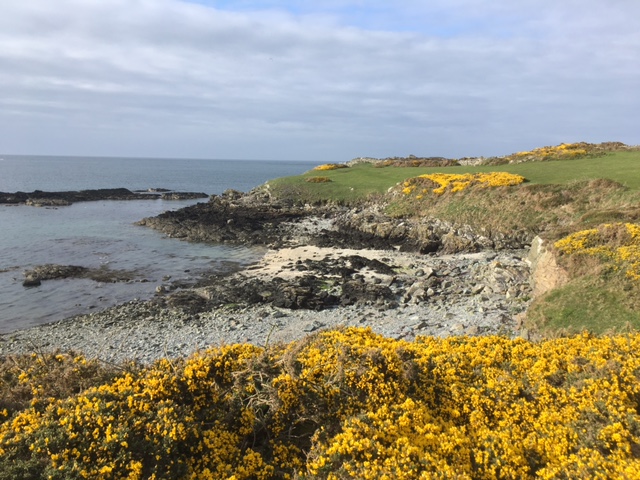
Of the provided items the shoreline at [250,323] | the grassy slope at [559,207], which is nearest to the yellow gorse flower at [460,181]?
the grassy slope at [559,207]

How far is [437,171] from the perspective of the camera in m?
56.5

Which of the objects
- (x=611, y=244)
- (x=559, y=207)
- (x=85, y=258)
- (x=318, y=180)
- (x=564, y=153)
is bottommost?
(x=85, y=258)

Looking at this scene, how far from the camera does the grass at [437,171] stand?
122 feet

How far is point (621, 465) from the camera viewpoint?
19.0 ft

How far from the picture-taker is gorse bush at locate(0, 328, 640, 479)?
621cm

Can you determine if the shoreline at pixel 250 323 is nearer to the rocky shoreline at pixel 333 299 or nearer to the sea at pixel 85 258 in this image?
the rocky shoreline at pixel 333 299

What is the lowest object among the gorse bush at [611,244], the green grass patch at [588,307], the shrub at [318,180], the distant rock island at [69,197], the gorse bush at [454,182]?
the green grass patch at [588,307]

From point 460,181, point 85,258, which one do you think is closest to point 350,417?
point 85,258

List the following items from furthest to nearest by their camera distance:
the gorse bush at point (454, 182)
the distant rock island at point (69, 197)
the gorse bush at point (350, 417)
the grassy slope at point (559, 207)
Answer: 1. the distant rock island at point (69, 197)
2. the gorse bush at point (454, 182)
3. the grassy slope at point (559, 207)
4. the gorse bush at point (350, 417)

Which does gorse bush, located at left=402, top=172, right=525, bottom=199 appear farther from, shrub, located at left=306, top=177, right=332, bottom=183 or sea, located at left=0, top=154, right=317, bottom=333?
sea, located at left=0, top=154, right=317, bottom=333

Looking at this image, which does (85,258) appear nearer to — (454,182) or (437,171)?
(454,182)

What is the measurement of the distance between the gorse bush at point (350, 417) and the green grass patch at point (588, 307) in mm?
6228

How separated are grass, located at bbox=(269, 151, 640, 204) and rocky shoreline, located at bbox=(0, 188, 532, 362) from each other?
11167mm

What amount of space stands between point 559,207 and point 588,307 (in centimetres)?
2044
